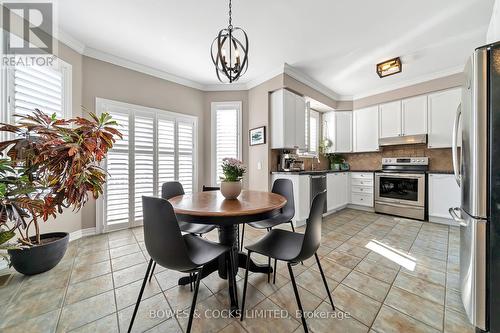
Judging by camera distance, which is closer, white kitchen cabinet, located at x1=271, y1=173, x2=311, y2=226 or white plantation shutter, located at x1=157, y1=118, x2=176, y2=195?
white kitchen cabinet, located at x1=271, y1=173, x2=311, y2=226

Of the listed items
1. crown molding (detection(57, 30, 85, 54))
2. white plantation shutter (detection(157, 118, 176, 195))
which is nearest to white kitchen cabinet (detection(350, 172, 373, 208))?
white plantation shutter (detection(157, 118, 176, 195))

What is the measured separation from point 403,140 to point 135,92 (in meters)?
5.16

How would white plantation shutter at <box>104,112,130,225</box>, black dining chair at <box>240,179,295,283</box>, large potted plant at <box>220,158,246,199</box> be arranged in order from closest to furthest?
large potted plant at <box>220,158,246,199</box>, black dining chair at <box>240,179,295,283</box>, white plantation shutter at <box>104,112,130,225</box>

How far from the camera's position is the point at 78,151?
1.72 meters

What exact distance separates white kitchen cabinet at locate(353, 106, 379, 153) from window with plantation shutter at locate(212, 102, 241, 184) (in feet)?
9.42

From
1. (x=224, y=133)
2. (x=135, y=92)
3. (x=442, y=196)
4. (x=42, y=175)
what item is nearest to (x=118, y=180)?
(x=42, y=175)

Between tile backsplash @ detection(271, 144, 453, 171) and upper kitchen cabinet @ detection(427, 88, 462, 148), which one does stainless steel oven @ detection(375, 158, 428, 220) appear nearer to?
tile backsplash @ detection(271, 144, 453, 171)

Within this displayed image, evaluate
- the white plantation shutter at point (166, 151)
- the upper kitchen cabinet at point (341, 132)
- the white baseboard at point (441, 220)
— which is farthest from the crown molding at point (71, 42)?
the white baseboard at point (441, 220)

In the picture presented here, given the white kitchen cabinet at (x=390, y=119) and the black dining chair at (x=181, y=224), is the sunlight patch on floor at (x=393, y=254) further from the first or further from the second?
the white kitchen cabinet at (x=390, y=119)

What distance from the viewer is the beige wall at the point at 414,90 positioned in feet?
11.0

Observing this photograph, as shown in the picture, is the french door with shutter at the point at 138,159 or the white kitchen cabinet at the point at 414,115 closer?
the french door with shutter at the point at 138,159

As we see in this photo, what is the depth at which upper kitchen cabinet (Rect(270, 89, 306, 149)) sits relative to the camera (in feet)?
10.9

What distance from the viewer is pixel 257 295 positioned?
5.13 ft

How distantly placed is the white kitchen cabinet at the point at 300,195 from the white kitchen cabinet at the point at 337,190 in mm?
734
